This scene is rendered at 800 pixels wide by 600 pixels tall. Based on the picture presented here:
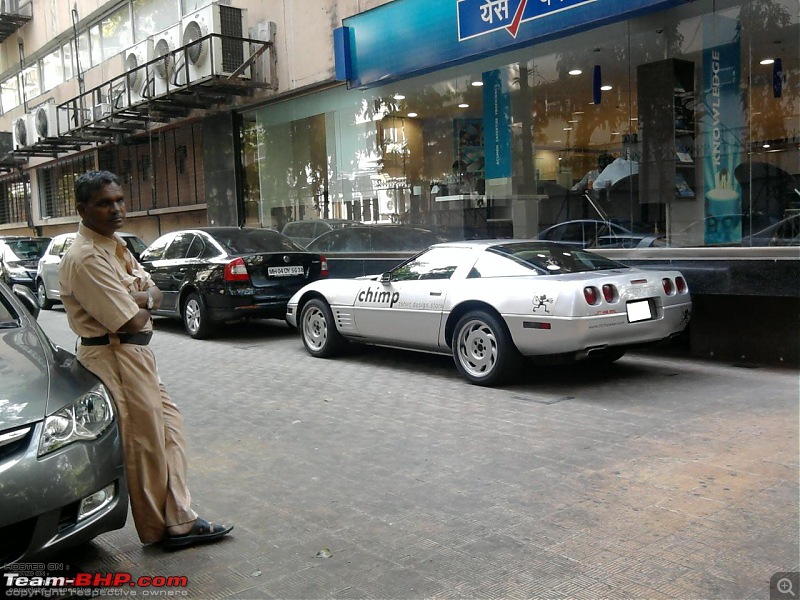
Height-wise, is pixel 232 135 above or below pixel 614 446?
above

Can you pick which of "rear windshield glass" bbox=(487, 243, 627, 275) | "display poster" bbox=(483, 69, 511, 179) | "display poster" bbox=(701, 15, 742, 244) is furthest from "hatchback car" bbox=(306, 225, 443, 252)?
"rear windshield glass" bbox=(487, 243, 627, 275)

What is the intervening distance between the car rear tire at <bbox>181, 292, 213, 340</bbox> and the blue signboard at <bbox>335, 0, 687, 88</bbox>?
525cm

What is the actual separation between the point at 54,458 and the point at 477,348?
4.67m

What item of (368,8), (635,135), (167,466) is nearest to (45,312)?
(368,8)

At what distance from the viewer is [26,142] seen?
80.6 feet

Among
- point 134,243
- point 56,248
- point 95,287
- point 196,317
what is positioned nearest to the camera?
point 95,287

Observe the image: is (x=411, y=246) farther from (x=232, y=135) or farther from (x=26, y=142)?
(x=26, y=142)

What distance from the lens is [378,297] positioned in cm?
815

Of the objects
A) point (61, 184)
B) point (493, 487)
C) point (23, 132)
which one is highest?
point (23, 132)

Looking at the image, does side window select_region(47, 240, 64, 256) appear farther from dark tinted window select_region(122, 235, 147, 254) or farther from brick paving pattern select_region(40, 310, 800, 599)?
brick paving pattern select_region(40, 310, 800, 599)

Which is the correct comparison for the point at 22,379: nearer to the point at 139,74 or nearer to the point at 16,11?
the point at 139,74

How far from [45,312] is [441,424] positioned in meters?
12.9

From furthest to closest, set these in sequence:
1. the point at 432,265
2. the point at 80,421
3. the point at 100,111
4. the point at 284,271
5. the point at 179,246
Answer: the point at 100,111, the point at 179,246, the point at 284,271, the point at 432,265, the point at 80,421

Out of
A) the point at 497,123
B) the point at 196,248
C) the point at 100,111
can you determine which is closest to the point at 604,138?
the point at 497,123
